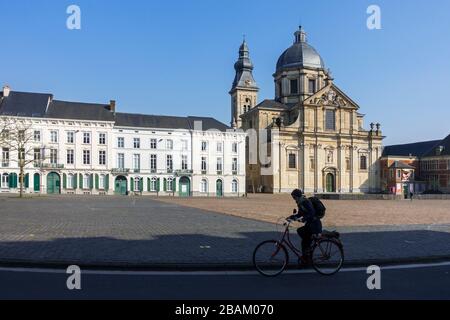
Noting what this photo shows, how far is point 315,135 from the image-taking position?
250 ft

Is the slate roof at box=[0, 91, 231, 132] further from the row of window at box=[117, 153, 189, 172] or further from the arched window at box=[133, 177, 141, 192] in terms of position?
the arched window at box=[133, 177, 141, 192]

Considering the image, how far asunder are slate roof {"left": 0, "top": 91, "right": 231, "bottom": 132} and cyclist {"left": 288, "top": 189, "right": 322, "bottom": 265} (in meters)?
55.4

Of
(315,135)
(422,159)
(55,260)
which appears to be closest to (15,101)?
(315,135)

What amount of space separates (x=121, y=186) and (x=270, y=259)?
55.0 m

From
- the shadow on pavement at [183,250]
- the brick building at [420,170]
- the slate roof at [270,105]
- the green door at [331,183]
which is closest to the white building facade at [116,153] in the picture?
the slate roof at [270,105]

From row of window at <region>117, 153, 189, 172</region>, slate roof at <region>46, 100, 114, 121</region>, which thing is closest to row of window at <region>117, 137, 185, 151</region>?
row of window at <region>117, 153, 189, 172</region>

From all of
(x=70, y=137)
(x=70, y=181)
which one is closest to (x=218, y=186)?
(x=70, y=181)

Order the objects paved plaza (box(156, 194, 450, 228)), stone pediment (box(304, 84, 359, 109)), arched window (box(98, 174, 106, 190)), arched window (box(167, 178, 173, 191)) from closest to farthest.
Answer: paved plaza (box(156, 194, 450, 228))
arched window (box(98, 174, 106, 190))
arched window (box(167, 178, 173, 191))
stone pediment (box(304, 84, 359, 109))

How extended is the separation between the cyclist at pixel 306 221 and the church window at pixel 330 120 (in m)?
72.4

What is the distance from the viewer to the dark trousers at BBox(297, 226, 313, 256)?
8.23 meters

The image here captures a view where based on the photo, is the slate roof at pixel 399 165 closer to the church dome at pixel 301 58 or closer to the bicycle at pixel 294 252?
the church dome at pixel 301 58

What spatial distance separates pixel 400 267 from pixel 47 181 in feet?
183

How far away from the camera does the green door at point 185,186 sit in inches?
2489

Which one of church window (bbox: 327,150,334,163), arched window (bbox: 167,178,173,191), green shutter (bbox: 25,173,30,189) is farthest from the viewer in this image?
church window (bbox: 327,150,334,163)
